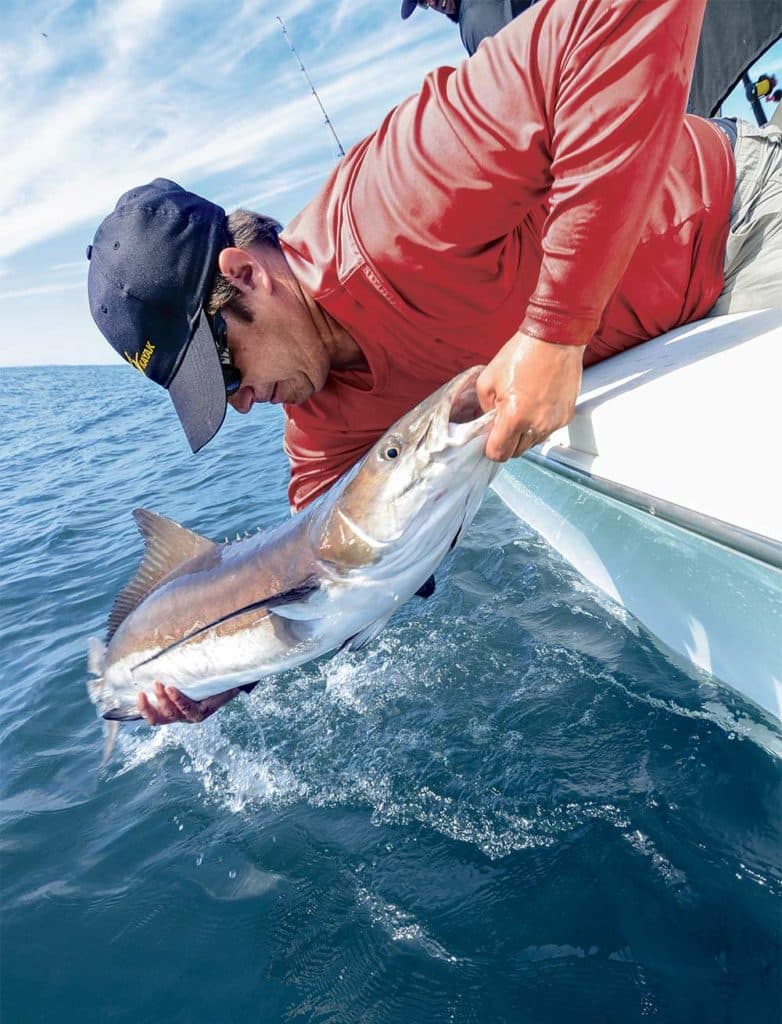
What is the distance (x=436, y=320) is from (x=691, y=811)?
1.85 meters

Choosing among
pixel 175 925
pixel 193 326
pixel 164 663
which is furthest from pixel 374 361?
pixel 175 925

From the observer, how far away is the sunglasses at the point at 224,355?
2094mm

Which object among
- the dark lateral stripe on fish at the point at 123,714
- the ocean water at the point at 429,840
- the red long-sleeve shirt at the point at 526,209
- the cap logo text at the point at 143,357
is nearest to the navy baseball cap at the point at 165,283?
the cap logo text at the point at 143,357

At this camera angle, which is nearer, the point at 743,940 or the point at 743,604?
the point at 743,940

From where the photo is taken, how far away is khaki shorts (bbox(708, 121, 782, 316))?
2078 millimetres

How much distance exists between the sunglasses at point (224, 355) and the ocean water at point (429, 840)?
173 cm

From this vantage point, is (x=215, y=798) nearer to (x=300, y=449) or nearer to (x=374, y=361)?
(x=300, y=449)

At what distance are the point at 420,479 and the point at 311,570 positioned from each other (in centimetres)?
51

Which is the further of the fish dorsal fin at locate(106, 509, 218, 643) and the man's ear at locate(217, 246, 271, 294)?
the fish dorsal fin at locate(106, 509, 218, 643)

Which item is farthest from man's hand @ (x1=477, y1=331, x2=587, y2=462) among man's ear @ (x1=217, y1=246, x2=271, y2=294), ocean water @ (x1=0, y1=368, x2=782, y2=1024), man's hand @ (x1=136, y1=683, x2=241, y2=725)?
man's hand @ (x1=136, y1=683, x2=241, y2=725)

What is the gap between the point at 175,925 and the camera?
7.96 ft

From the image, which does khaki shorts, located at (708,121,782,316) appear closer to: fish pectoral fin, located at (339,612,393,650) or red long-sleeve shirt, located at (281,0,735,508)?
red long-sleeve shirt, located at (281,0,735,508)

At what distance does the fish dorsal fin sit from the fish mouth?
4.93 feet

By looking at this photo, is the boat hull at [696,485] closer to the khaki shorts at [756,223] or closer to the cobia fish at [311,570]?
the khaki shorts at [756,223]
